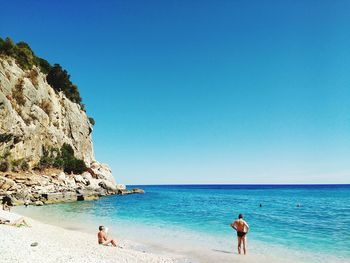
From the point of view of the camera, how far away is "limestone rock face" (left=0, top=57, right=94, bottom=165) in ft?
157

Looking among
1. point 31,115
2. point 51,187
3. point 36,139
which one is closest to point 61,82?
point 31,115

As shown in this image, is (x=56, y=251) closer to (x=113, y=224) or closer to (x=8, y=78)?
(x=113, y=224)

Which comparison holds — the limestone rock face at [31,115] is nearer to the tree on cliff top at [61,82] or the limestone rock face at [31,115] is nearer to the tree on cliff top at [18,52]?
the tree on cliff top at [18,52]

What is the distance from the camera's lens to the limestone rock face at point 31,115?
47.8 m

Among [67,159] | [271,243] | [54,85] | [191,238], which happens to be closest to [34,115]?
[67,159]

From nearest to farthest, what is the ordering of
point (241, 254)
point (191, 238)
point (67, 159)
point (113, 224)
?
point (241, 254), point (191, 238), point (113, 224), point (67, 159)

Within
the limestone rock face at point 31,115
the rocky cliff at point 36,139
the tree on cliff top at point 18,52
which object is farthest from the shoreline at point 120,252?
the tree on cliff top at point 18,52

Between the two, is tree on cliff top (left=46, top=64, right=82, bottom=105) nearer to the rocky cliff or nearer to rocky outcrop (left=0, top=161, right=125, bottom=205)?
the rocky cliff

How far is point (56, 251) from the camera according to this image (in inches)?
454

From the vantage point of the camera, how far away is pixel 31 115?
55125mm

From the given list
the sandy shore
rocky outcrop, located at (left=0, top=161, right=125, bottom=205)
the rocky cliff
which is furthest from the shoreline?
the rocky cliff

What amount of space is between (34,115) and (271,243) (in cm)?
5074

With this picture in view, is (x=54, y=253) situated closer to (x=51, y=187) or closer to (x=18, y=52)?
(x=51, y=187)

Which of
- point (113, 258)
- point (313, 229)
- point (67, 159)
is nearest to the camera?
point (113, 258)
